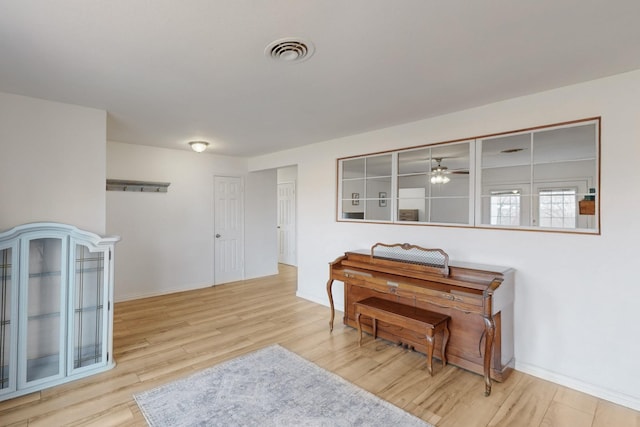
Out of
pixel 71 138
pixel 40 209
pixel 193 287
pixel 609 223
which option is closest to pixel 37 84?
pixel 71 138

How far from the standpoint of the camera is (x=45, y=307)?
2613 millimetres

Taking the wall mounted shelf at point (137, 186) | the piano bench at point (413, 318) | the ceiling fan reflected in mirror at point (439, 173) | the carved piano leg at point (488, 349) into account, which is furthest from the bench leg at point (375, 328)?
the wall mounted shelf at point (137, 186)

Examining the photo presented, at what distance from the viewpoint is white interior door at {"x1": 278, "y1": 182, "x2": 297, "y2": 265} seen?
762 centimetres

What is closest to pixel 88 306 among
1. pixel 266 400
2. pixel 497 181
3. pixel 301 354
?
pixel 266 400

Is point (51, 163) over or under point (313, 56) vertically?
under

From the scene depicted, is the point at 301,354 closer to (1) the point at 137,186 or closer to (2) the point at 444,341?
(2) the point at 444,341

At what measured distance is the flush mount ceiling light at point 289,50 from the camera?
1.82 meters

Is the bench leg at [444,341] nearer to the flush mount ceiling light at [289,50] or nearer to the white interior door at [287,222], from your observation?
the flush mount ceiling light at [289,50]

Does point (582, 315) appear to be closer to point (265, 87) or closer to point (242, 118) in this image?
point (265, 87)

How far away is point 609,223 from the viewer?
2305mm

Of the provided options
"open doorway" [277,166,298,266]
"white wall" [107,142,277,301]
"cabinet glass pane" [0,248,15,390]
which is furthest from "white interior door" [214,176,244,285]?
"cabinet glass pane" [0,248,15,390]

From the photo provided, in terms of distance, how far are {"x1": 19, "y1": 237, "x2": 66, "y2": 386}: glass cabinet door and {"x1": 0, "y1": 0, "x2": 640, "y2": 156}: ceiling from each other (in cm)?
133

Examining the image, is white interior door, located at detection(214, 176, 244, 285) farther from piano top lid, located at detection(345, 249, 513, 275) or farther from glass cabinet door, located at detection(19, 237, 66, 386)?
piano top lid, located at detection(345, 249, 513, 275)

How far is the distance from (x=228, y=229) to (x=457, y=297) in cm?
439
